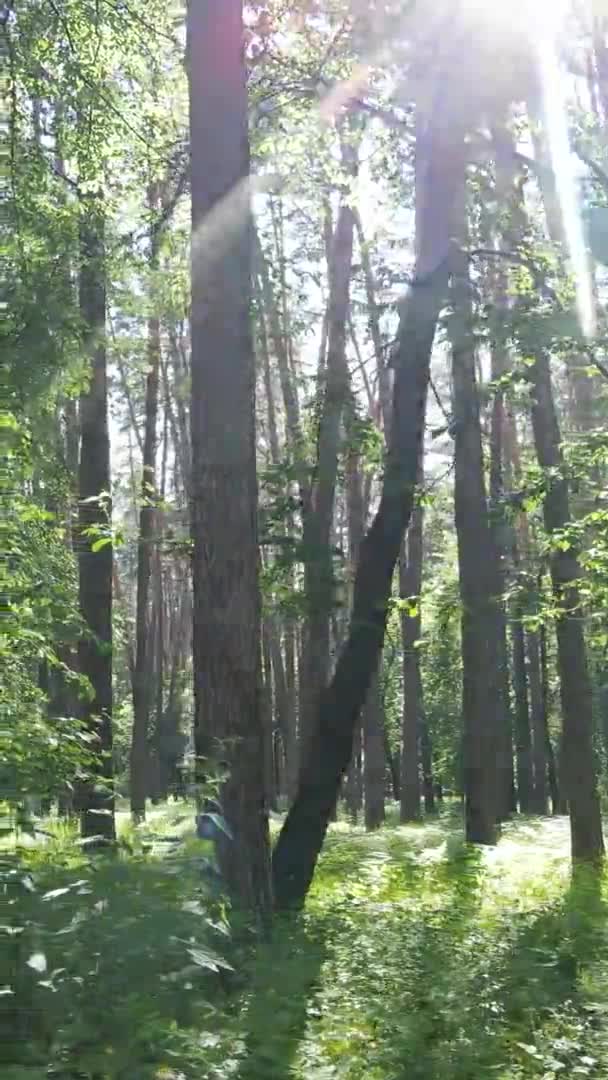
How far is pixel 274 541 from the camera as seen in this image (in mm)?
9945

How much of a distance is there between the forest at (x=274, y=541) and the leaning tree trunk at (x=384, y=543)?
0.02 meters

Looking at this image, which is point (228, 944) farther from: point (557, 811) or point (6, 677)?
point (557, 811)

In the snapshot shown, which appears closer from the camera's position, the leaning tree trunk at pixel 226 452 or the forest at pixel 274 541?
the forest at pixel 274 541

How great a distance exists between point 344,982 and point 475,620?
7.46 meters

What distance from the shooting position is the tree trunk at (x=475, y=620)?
13.0 m

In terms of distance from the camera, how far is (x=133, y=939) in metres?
3.13

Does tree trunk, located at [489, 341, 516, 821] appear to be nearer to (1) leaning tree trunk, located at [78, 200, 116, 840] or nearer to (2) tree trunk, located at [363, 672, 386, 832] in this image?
(2) tree trunk, located at [363, 672, 386, 832]

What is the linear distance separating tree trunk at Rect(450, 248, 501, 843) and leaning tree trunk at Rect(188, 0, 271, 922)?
261 inches

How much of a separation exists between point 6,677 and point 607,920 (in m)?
4.94

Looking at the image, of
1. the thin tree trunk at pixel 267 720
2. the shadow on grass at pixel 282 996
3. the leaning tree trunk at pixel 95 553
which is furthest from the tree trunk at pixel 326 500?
the shadow on grass at pixel 282 996

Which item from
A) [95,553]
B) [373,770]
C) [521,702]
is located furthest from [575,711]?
[521,702]

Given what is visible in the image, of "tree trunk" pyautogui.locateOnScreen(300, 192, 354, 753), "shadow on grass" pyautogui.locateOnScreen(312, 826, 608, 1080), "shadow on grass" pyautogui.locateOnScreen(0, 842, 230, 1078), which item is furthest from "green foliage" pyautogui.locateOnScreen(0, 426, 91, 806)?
"tree trunk" pyautogui.locateOnScreen(300, 192, 354, 753)

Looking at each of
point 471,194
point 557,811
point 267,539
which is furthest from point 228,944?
point 557,811

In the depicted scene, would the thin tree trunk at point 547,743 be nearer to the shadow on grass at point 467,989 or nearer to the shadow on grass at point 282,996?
the shadow on grass at point 467,989
